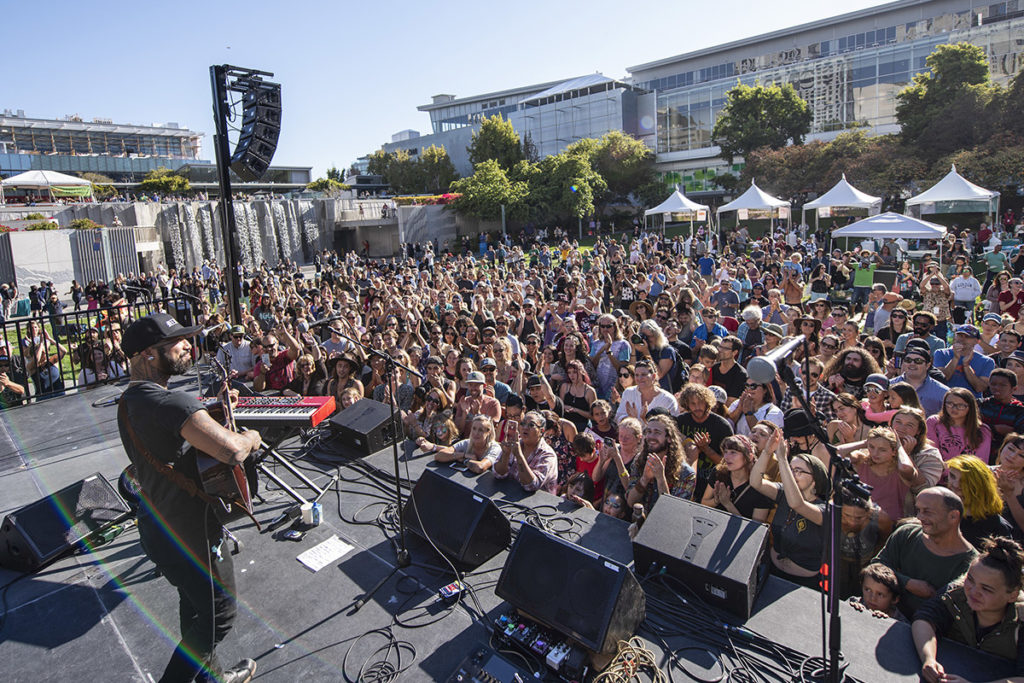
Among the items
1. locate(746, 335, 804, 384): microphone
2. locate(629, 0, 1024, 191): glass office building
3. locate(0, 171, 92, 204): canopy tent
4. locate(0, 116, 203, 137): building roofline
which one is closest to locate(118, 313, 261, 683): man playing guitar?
locate(746, 335, 804, 384): microphone

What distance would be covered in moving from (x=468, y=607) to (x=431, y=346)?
520 centimetres

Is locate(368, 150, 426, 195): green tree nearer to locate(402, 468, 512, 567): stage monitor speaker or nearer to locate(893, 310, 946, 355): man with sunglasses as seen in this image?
locate(893, 310, 946, 355): man with sunglasses

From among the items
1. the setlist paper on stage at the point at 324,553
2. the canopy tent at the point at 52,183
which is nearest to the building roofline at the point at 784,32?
the canopy tent at the point at 52,183

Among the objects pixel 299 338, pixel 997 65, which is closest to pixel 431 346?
pixel 299 338

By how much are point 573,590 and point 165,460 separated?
6.18 ft

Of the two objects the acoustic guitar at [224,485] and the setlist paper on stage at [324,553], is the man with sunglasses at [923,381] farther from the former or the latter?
the acoustic guitar at [224,485]

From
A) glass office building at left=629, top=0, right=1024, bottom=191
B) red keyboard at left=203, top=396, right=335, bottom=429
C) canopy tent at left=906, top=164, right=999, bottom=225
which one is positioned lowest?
red keyboard at left=203, top=396, right=335, bottom=429

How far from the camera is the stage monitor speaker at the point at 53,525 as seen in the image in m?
3.59

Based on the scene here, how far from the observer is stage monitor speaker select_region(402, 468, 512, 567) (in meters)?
3.31

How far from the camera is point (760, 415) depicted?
4883 millimetres

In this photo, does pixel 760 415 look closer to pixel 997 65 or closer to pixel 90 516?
pixel 90 516

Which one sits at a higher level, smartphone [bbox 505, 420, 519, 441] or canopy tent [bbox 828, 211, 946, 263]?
canopy tent [bbox 828, 211, 946, 263]

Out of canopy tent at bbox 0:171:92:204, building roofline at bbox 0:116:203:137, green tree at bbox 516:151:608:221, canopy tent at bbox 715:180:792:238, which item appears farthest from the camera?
building roofline at bbox 0:116:203:137

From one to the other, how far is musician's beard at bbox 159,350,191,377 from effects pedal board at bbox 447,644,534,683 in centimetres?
186
